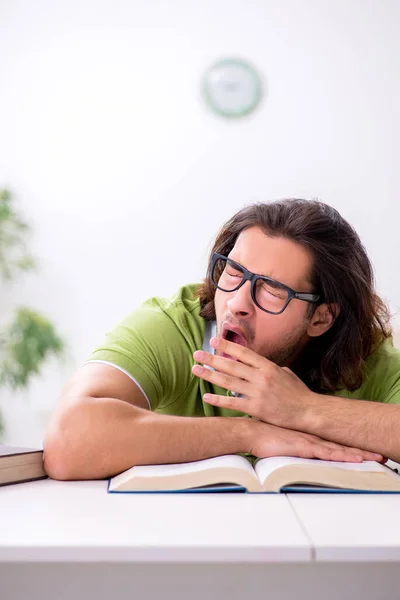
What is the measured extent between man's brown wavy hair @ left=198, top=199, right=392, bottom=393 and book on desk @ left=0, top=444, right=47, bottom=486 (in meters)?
0.72

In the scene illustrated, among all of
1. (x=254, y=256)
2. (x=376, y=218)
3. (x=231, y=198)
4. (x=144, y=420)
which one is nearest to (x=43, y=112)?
(x=231, y=198)

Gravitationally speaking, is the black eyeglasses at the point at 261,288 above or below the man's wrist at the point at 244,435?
above

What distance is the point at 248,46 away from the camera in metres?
4.01

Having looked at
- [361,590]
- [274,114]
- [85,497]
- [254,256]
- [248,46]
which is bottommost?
[361,590]

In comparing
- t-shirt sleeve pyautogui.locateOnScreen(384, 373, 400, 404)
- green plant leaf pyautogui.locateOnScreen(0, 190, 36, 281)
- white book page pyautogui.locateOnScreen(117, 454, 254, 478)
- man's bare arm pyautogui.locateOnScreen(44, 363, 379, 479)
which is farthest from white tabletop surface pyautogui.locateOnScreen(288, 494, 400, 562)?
green plant leaf pyautogui.locateOnScreen(0, 190, 36, 281)

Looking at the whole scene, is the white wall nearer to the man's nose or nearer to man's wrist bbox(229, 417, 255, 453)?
the man's nose

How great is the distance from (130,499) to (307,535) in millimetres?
294

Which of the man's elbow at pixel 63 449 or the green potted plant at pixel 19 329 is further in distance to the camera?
the green potted plant at pixel 19 329

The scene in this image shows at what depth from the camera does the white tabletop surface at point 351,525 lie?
77 cm

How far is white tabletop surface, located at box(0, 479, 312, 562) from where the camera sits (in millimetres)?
767

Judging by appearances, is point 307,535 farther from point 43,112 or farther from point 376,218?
point 43,112

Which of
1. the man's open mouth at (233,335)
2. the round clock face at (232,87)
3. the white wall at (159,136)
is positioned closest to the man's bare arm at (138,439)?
the man's open mouth at (233,335)

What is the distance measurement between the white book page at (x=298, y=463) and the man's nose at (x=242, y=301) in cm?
43

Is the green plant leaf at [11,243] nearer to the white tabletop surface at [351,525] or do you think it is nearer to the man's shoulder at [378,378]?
the man's shoulder at [378,378]
